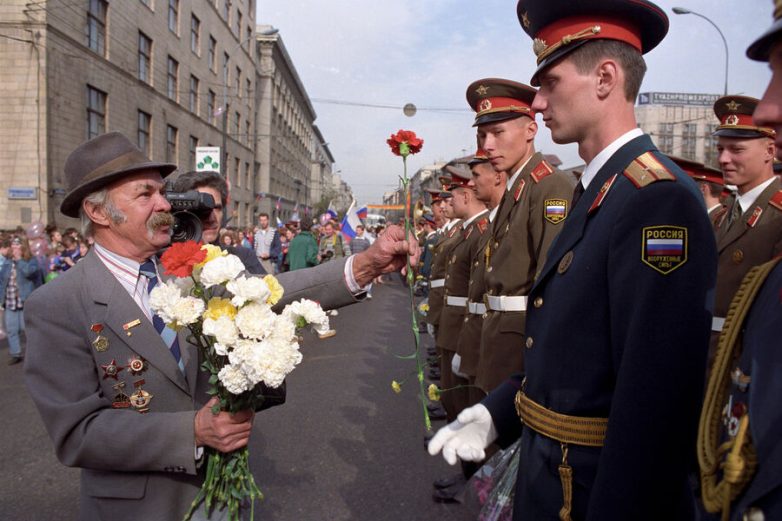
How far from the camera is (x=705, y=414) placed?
52.1 inches

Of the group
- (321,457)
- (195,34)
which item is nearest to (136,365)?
(321,457)

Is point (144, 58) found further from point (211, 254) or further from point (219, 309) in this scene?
point (219, 309)

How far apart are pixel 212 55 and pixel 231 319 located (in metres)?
33.5

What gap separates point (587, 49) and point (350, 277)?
127cm

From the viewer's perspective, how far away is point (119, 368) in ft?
6.58

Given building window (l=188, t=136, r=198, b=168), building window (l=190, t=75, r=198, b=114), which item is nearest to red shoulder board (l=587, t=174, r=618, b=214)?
building window (l=188, t=136, r=198, b=168)

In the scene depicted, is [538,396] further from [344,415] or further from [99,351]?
[344,415]

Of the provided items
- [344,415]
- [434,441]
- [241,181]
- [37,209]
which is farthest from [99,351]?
[241,181]

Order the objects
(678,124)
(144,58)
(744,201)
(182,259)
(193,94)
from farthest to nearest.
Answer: (678,124) → (193,94) → (144,58) → (744,201) → (182,259)

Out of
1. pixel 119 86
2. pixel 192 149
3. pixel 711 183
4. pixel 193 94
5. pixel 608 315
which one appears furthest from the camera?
pixel 193 94

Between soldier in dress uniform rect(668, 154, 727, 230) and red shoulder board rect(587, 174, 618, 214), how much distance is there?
112 inches

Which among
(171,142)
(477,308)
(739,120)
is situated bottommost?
(477,308)

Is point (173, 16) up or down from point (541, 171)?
up

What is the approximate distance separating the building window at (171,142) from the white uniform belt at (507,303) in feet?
79.3
